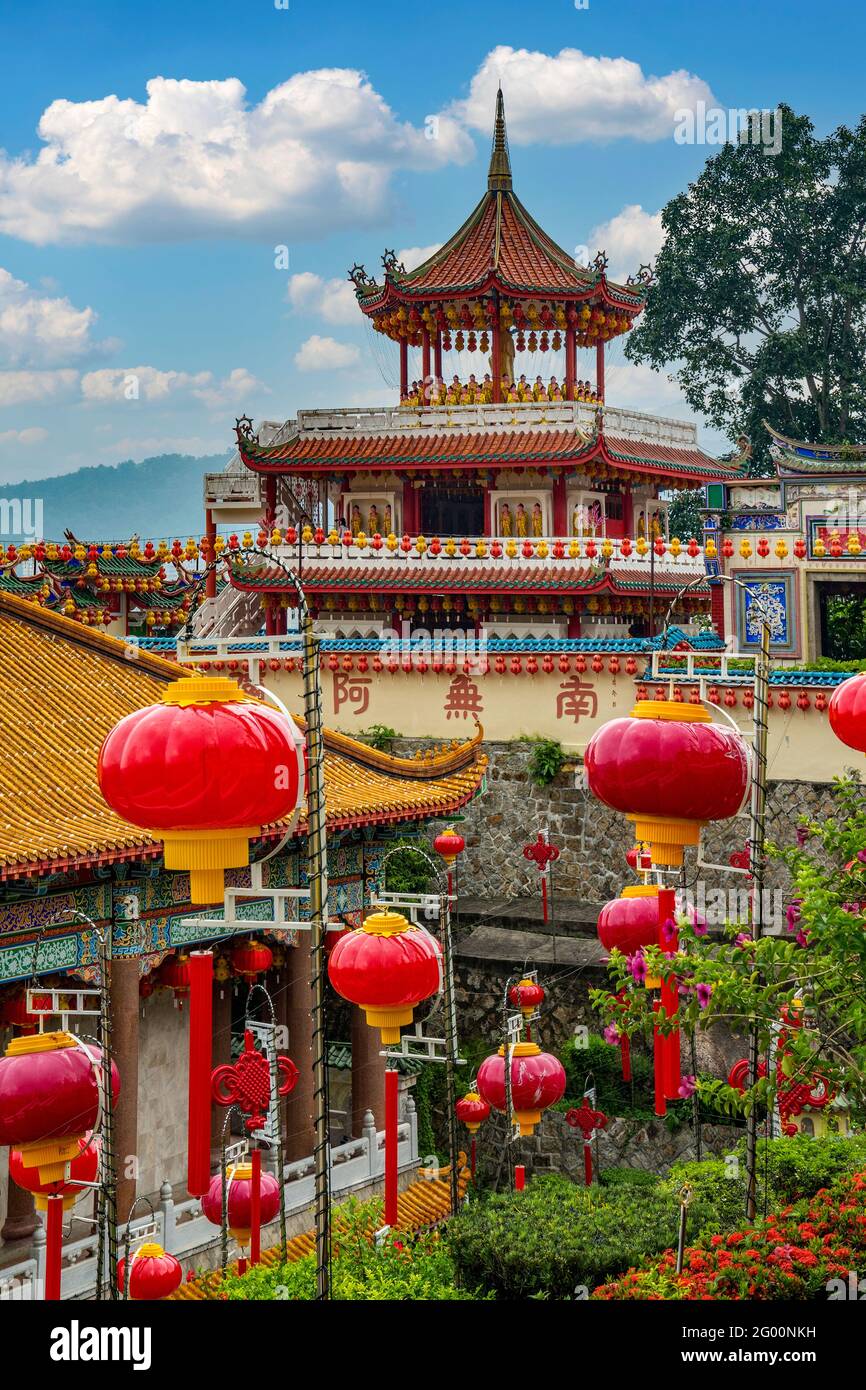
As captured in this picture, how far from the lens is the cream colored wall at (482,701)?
24.7 meters

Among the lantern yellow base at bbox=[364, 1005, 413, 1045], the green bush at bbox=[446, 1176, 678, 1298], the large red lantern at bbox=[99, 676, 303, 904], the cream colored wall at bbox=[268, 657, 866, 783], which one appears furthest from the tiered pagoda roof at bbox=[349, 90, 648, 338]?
the large red lantern at bbox=[99, 676, 303, 904]

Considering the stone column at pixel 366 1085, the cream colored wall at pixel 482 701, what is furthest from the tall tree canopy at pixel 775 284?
the stone column at pixel 366 1085

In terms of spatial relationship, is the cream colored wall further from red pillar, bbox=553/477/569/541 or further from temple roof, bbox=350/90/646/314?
temple roof, bbox=350/90/646/314

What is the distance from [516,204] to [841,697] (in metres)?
25.7

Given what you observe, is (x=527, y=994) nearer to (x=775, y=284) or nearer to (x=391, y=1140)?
(x=391, y=1140)

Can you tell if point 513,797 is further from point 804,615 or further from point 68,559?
point 68,559

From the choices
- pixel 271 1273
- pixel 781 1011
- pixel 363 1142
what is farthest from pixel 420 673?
pixel 781 1011

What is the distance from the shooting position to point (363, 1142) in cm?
1766

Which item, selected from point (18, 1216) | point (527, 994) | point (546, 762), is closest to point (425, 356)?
point (546, 762)

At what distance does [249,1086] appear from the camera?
42.7ft

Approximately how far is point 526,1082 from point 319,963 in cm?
687

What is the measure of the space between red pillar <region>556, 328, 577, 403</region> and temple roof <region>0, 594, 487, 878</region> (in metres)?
12.5

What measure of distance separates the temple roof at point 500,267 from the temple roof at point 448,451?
2744mm

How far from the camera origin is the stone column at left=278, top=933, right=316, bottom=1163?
17.4m
